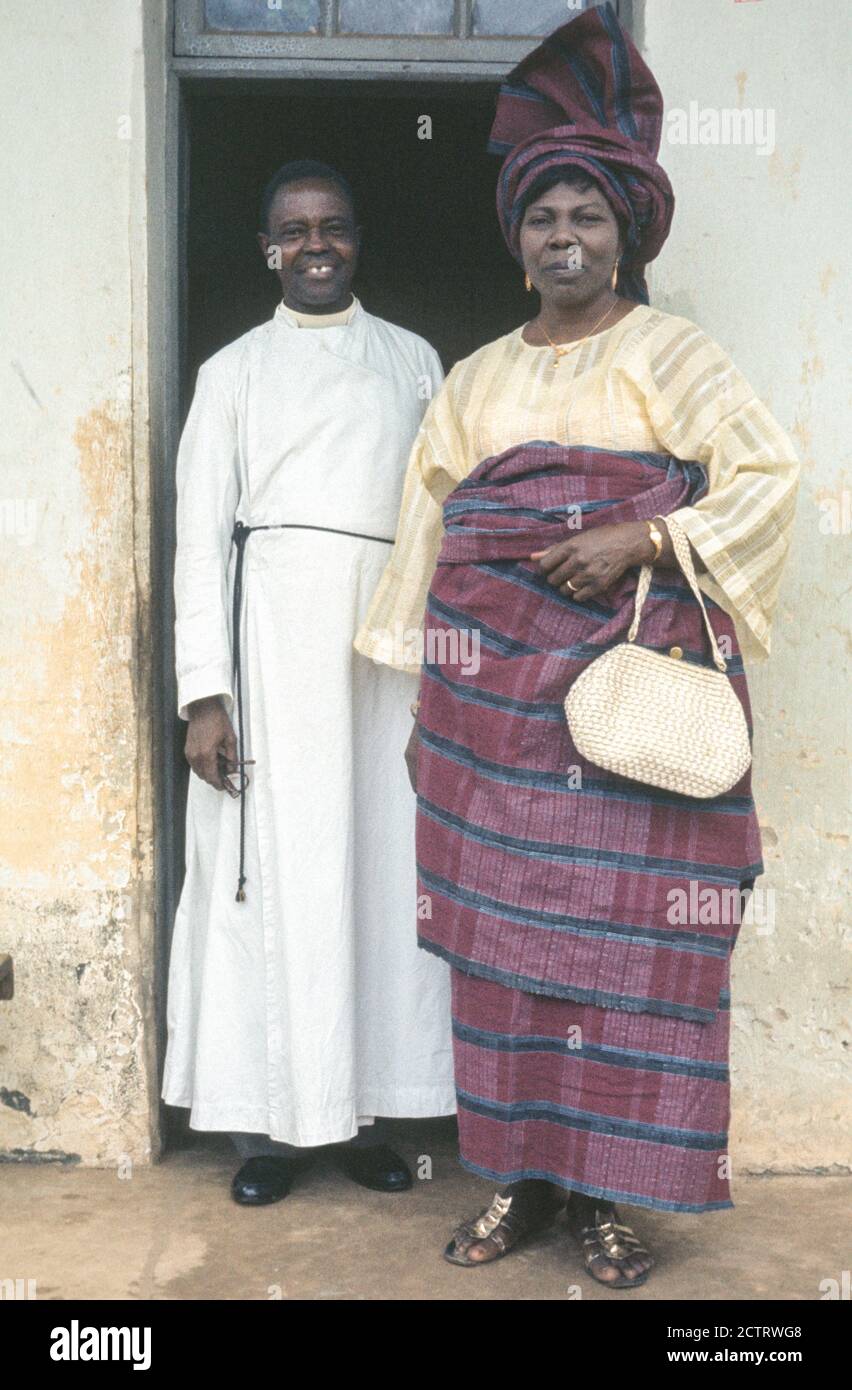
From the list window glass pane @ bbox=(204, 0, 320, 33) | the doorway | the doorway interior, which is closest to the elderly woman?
window glass pane @ bbox=(204, 0, 320, 33)

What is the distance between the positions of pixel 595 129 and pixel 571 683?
1.09 meters

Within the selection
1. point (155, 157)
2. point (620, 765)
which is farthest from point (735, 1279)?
point (155, 157)

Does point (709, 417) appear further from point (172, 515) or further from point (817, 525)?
point (172, 515)

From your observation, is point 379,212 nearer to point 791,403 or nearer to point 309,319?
point 309,319

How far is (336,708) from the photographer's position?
3.51 metres

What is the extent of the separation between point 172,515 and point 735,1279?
2.14m

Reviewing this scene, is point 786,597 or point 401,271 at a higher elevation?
point 401,271

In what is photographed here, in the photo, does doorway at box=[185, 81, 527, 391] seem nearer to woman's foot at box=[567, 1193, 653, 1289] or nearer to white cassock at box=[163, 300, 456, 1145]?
white cassock at box=[163, 300, 456, 1145]

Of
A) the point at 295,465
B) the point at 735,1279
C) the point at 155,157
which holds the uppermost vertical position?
the point at 155,157

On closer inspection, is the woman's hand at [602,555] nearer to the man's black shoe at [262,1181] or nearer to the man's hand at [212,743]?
the man's hand at [212,743]

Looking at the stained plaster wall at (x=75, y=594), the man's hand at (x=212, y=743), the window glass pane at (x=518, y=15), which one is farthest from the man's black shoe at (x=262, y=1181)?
the window glass pane at (x=518, y=15)

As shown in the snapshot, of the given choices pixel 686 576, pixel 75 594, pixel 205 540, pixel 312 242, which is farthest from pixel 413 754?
pixel 312 242

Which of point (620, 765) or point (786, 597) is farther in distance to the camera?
point (786, 597)
